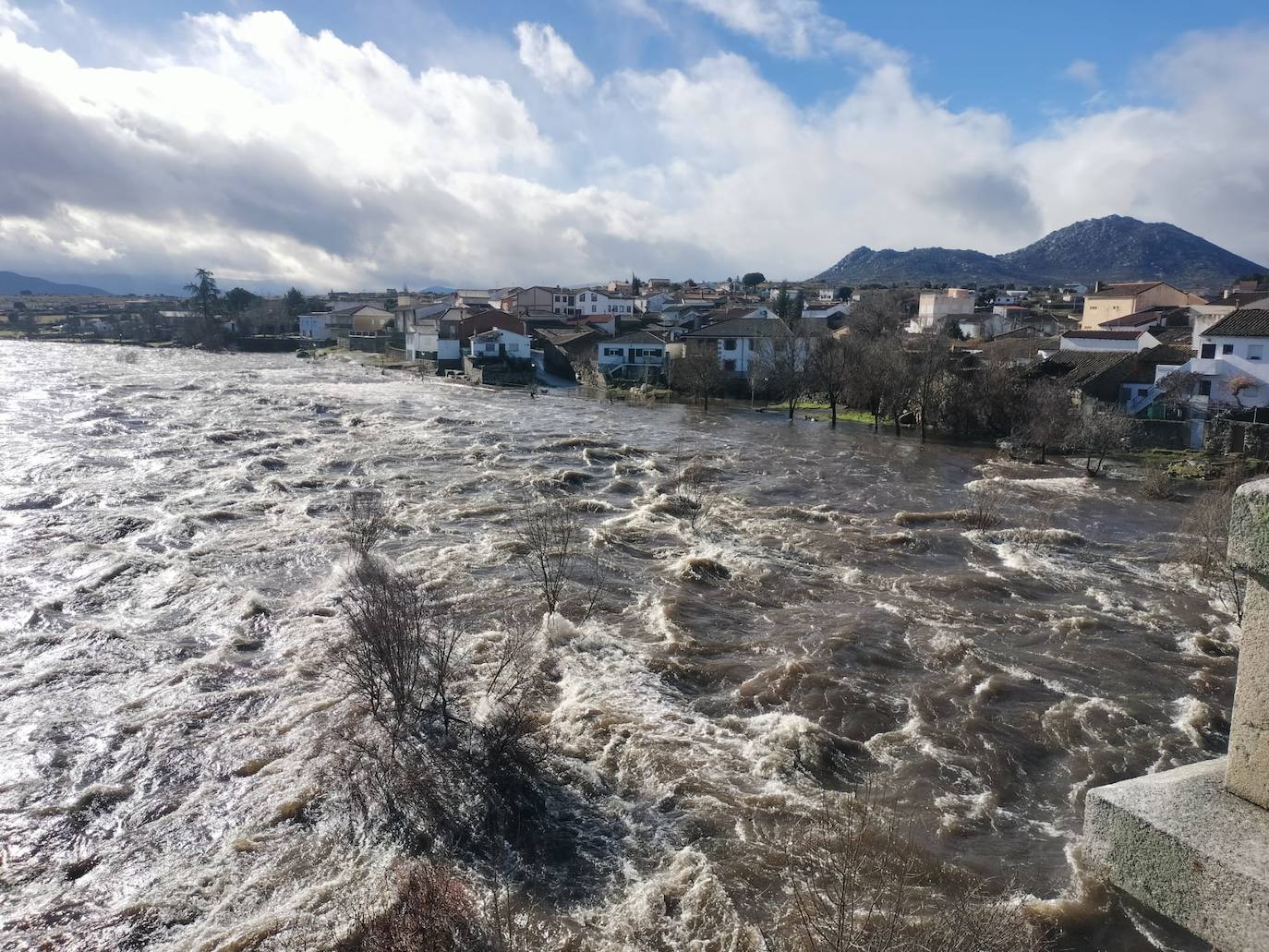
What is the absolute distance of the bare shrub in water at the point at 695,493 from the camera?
19.7 meters

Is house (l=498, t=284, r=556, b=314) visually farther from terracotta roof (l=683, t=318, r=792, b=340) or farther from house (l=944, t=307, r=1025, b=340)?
house (l=944, t=307, r=1025, b=340)

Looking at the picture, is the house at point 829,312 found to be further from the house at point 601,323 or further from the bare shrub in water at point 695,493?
the bare shrub in water at point 695,493

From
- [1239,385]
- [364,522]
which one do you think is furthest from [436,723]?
[1239,385]

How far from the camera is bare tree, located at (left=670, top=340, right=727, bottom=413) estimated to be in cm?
4250

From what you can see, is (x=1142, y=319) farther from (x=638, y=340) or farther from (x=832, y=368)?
(x=638, y=340)

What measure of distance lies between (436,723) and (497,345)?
1770 inches

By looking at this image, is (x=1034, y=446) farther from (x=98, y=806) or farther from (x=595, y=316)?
(x=595, y=316)

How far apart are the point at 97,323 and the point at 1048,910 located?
112m

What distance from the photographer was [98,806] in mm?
8297

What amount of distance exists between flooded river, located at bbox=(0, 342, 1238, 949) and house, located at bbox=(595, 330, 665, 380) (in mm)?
26041

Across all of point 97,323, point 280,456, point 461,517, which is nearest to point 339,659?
point 461,517

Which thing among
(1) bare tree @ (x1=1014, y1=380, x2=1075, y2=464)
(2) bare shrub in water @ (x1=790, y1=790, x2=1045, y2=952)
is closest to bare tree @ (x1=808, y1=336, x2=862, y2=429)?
(1) bare tree @ (x1=1014, y1=380, x2=1075, y2=464)

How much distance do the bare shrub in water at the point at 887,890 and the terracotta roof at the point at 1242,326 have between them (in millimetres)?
27544

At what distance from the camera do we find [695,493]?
21719 millimetres
